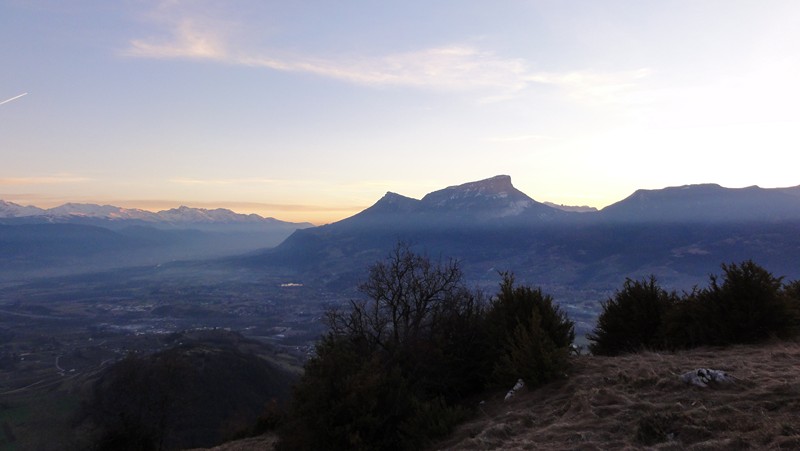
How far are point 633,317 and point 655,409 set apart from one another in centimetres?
1135

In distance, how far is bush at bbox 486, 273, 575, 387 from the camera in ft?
49.3

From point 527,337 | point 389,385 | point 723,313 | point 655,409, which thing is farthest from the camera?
point 723,313

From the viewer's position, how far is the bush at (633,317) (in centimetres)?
2028

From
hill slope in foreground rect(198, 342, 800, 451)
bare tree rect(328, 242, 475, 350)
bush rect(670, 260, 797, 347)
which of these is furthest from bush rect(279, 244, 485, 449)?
bush rect(670, 260, 797, 347)

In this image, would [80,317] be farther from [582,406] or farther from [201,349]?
[582,406]

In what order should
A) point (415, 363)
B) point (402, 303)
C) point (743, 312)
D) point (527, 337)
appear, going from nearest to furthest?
point (527, 337) → point (743, 312) → point (415, 363) → point (402, 303)

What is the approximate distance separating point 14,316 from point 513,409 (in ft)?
795

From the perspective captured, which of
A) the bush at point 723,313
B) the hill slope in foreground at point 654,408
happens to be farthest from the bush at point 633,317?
the hill slope in foreground at point 654,408

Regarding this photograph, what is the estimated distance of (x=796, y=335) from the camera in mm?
16531

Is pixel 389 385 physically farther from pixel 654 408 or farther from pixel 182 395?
pixel 182 395

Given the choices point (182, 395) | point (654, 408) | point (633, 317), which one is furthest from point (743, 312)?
point (182, 395)

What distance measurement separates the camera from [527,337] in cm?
1529

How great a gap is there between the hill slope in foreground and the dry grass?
0.02 meters

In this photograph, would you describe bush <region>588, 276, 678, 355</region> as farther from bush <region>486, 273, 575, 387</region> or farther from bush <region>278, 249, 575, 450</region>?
bush <region>278, 249, 575, 450</region>
